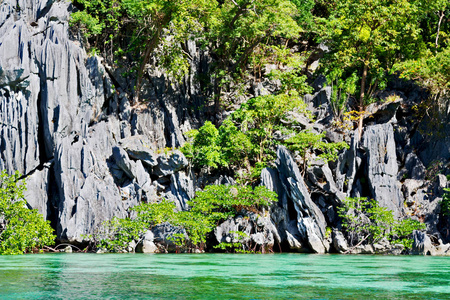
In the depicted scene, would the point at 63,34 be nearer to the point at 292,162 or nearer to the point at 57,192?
the point at 57,192

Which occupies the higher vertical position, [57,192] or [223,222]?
[57,192]

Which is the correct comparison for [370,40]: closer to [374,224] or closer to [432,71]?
[432,71]

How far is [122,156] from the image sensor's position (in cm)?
2550

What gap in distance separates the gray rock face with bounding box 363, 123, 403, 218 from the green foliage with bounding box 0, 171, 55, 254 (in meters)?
16.1

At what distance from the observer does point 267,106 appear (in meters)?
27.6

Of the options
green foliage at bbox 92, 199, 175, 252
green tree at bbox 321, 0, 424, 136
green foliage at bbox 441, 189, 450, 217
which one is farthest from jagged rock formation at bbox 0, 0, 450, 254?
green tree at bbox 321, 0, 424, 136

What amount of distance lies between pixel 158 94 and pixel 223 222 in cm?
976

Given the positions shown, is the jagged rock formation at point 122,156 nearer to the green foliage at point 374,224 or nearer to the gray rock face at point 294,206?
the gray rock face at point 294,206

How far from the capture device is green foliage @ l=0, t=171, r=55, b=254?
748 inches

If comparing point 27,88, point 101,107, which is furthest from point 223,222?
point 27,88

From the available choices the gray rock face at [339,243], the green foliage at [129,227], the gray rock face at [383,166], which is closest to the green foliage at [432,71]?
the gray rock face at [383,166]

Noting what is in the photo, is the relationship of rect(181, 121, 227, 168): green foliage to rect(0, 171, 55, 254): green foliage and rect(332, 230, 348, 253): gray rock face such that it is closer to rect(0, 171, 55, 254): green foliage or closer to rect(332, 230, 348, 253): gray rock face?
rect(332, 230, 348, 253): gray rock face

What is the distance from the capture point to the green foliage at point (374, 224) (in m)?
23.9

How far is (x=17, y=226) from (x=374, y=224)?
16093 mm
